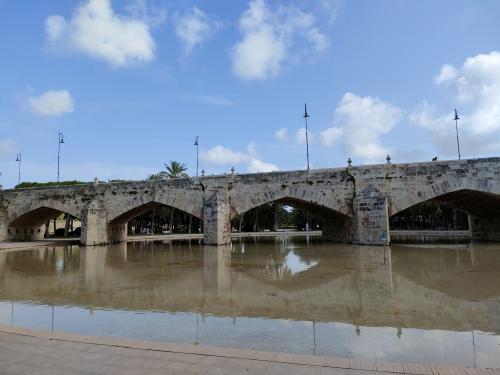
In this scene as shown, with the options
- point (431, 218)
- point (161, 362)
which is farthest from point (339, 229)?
point (431, 218)

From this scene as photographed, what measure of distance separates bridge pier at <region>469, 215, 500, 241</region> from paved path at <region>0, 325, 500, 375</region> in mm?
23094

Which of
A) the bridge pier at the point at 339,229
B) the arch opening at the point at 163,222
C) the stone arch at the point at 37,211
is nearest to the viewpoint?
the bridge pier at the point at 339,229

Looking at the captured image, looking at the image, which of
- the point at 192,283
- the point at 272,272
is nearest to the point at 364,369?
the point at 192,283

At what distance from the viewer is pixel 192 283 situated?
857 centimetres

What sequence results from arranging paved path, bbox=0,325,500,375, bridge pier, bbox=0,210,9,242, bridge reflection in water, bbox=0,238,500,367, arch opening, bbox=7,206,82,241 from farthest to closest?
arch opening, bbox=7,206,82,241 → bridge pier, bbox=0,210,9,242 → bridge reflection in water, bbox=0,238,500,367 → paved path, bbox=0,325,500,375

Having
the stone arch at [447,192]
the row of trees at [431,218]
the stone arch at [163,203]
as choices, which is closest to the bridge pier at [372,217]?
the stone arch at [447,192]

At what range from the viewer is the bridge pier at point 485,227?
22.7 meters

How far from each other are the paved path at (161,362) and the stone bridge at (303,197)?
1590 cm

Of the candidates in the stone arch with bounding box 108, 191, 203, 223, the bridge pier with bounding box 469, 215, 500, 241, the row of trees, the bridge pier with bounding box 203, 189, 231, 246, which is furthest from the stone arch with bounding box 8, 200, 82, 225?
the row of trees

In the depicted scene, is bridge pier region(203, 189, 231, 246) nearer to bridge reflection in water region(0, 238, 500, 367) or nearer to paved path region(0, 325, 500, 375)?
bridge reflection in water region(0, 238, 500, 367)

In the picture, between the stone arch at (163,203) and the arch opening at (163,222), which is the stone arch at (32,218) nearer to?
the stone arch at (163,203)

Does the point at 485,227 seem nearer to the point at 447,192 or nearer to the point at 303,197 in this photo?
→ the point at 447,192

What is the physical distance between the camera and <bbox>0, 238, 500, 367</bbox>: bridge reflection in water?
14.1ft

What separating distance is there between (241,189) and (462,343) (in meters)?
17.4
